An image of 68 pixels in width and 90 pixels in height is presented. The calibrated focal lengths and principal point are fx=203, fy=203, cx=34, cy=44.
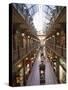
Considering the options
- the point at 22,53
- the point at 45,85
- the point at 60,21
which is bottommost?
the point at 45,85

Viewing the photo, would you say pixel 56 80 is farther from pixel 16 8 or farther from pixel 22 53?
pixel 16 8

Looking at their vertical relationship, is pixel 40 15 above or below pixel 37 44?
above

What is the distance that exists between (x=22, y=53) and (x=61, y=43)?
0.36 m

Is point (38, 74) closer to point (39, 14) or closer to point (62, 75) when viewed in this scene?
point (62, 75)

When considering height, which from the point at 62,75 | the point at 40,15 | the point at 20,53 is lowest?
the point at 62,75

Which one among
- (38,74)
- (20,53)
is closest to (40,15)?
(20,53)

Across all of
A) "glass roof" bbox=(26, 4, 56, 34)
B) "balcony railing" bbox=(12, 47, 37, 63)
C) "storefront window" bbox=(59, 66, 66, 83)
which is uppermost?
"glass roof" bbox=(26, 4, 56, 34)

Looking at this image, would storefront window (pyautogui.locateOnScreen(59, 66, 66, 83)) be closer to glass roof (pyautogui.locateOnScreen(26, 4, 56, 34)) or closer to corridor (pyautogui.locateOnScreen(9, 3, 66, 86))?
corridor (pyautogui.locateOnScreen(9, 3, 66, 86))

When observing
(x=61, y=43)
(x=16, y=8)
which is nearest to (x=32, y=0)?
(x=16, y=8)

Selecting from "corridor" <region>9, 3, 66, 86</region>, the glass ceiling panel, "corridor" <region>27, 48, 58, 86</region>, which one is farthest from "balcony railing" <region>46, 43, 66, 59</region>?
the glass ceiling panel

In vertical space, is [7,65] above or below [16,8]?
below

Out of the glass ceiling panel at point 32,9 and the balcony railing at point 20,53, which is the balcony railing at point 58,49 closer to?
the balcony railing at point 20,53

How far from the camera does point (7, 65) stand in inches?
68.0

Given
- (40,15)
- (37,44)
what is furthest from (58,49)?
(40,15)
